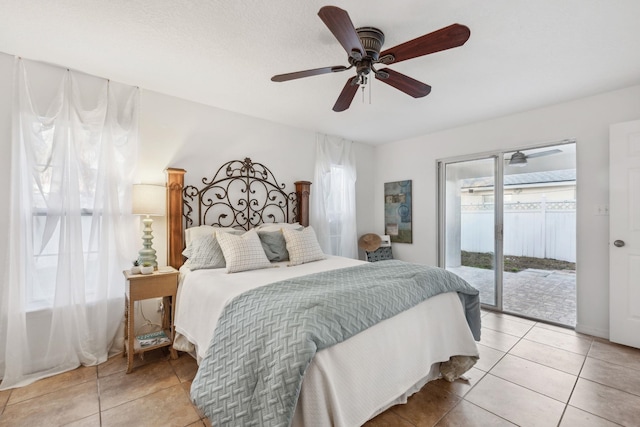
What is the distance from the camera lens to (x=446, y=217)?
430 cm

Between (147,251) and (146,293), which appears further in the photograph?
(147,251)

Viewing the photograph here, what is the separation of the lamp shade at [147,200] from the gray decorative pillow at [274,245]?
0.98 metres

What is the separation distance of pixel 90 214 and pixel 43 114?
0.86 metres

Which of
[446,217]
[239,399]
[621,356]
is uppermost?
[446,217]

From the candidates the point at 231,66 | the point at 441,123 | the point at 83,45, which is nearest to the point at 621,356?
the point at 441,123

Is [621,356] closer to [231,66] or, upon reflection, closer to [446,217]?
[446,217]

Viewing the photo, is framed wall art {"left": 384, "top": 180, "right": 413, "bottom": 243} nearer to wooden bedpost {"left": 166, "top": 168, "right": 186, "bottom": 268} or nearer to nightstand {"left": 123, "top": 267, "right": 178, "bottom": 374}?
wooden bedpost {"left": 166, "top": 168, "right": 186, "bottom": 268}

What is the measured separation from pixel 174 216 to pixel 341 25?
7.63ft

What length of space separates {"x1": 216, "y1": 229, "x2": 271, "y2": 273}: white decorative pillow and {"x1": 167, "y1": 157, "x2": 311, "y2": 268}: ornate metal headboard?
0.61 metres

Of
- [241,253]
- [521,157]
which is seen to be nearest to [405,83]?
[241,253]

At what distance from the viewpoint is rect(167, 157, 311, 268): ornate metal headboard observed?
2.85m

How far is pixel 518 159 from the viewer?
143 inches

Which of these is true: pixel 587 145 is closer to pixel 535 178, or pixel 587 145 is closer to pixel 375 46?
pixel 535 178

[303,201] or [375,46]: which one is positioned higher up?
[375,46]
